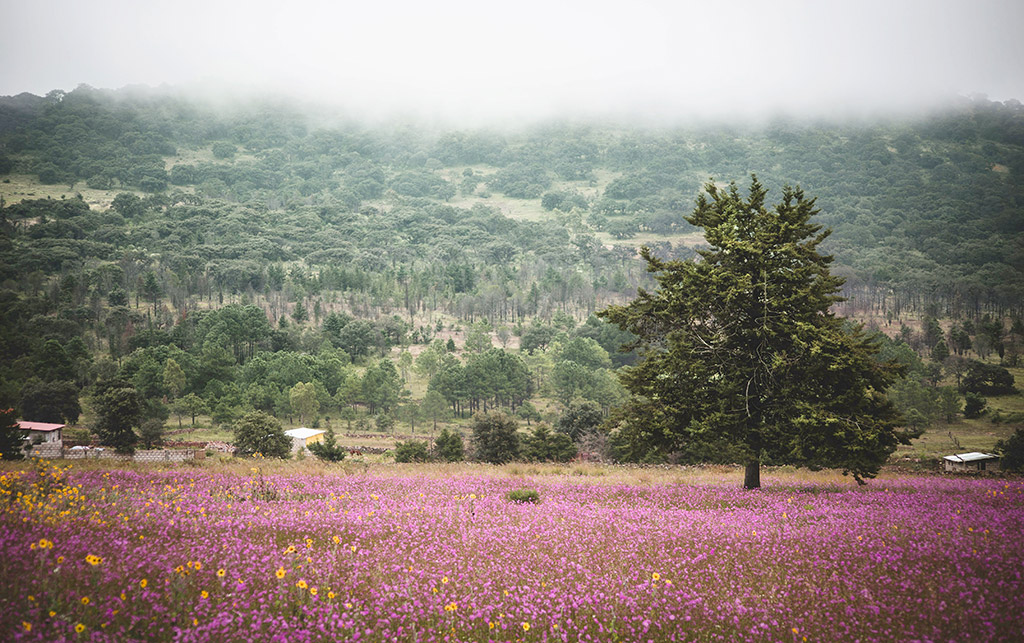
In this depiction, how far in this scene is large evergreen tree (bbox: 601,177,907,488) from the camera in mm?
14875

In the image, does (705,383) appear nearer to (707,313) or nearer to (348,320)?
(707,313)

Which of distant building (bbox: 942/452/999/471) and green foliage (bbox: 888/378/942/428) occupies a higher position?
distant building (bbox: 942/452/999/471)

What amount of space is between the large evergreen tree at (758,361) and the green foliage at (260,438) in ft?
133

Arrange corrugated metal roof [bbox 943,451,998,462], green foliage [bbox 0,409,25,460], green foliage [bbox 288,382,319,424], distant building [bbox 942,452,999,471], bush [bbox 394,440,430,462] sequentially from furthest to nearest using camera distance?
green foliage [bbox 288,382,319,424], corrugated metal roof [bbox 943,451,998,462], distant building [bbox 942,452,999,471], bush [bbox 394,440,430,462], green foliage [bbox 0,409,25,460]

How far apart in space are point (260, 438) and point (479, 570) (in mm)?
47256

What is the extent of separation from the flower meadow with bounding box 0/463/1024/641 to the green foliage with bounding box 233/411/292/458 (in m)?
40.3

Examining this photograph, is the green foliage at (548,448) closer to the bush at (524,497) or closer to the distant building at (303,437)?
the distant building at (303,437)

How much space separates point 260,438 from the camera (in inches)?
1909

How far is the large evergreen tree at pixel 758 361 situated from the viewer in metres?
14.9

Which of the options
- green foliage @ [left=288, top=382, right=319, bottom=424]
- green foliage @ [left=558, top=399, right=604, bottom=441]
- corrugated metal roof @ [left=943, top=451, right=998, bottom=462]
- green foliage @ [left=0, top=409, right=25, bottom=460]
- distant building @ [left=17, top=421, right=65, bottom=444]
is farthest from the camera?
green foliage @ [left=288, top=382, right=319, bottom=424]

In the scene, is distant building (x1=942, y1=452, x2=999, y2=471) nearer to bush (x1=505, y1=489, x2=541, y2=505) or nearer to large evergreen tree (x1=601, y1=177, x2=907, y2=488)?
large evergreen tree (x1=601, y1=177, x2=907, y2=488)

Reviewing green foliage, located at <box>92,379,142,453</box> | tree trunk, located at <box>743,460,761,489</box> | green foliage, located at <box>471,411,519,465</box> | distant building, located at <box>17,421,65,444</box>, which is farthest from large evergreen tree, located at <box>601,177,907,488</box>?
distant building, located at <box>17,421,65,444</box>

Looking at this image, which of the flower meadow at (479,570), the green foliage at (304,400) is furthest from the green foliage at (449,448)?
the green foliage at (304,400)

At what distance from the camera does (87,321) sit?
4823 inches
